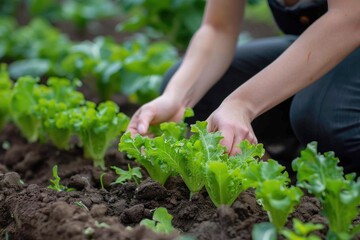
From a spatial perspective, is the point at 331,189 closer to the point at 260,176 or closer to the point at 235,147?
the point at 260,176

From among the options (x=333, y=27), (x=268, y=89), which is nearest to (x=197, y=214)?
(x=268, y=89)

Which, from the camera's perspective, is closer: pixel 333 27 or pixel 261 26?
pixel 333 27

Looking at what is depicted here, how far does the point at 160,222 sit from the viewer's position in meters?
2.14

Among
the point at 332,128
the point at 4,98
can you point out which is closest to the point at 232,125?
the point at 332,128

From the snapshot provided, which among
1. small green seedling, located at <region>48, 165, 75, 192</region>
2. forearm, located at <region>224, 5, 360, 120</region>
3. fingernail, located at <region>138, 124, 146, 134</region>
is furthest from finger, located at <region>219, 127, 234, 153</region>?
small green seedling, located at <region>48, 165, 75, 192</region>

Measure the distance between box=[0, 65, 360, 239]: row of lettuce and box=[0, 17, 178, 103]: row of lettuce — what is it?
1037mm

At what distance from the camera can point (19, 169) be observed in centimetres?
334

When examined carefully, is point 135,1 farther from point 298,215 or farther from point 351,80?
point 298,215

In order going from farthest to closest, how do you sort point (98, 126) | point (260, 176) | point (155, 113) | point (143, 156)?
point (98, 126) < point (155, 113) < point (143, 156) < point (260, 176)

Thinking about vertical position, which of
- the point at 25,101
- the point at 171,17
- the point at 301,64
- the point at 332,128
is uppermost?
the point at 301,64

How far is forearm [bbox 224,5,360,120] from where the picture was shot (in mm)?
2359

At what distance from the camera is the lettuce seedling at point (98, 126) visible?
3.03 metres

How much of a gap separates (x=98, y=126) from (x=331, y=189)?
137 centimetres

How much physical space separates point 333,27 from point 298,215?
63 cm
